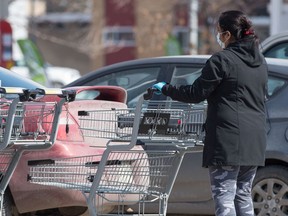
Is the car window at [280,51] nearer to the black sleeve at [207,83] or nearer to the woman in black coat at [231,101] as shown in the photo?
the woman in black coat at [231,101]

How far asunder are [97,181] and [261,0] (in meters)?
30.6

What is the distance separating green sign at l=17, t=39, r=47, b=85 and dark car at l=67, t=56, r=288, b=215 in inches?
555

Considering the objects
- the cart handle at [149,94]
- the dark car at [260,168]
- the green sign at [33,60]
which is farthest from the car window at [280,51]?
the green sign at [33,60]

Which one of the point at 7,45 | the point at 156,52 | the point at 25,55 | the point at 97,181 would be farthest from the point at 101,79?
the point at 156,52

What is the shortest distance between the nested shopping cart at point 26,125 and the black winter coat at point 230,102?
35.9 inches

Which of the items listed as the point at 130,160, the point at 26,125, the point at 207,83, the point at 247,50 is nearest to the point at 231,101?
the point at 207,83

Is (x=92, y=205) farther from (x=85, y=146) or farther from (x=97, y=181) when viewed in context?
(x=85, y=146)

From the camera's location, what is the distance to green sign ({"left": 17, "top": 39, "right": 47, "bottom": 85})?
22531 millimetres

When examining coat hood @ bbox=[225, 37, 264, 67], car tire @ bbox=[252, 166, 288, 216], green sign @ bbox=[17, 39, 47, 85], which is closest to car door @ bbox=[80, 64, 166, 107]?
car tire @ bbox=[252, 166, 288, 216]

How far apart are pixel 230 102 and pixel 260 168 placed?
6.01 ft

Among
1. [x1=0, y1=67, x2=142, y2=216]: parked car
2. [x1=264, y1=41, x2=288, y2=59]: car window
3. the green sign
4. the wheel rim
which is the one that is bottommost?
the wheel rim

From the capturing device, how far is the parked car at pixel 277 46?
376 inches

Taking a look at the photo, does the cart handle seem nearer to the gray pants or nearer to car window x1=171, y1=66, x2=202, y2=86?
the gray pants

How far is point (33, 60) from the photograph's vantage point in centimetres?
2269
